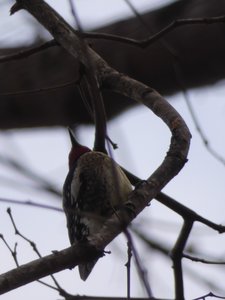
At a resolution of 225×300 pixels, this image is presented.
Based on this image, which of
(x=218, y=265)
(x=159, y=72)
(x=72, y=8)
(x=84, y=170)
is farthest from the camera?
(x=159, y=72)

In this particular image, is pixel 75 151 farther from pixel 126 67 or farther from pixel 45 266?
pixel 45 266

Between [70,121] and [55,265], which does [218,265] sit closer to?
[55,265]

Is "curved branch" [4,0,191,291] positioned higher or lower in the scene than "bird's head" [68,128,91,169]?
lower

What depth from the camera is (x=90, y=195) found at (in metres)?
3.47

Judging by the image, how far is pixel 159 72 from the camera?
4676mm

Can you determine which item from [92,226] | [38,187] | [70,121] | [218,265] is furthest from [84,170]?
[38,187]

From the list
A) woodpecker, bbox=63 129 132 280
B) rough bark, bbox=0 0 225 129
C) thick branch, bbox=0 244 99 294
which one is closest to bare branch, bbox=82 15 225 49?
woodpecker, bbox=63 129 132 280

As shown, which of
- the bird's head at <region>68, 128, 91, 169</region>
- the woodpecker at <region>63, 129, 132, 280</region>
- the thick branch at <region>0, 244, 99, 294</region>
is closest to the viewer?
the thick branch at <region>0, 244, 99, 294</region>

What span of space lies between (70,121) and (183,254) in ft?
6.58

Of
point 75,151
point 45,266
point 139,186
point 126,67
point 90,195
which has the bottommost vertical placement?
point 45,266

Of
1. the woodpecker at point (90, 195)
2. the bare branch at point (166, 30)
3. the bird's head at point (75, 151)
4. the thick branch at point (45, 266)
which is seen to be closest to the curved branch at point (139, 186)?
the thick branch at point (45, 266)

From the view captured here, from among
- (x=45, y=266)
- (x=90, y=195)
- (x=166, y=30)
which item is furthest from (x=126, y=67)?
(x=45, y=266)

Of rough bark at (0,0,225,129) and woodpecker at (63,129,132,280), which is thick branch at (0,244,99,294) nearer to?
woodpecker at (63,129,132,280)

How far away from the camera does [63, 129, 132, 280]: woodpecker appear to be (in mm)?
3270
